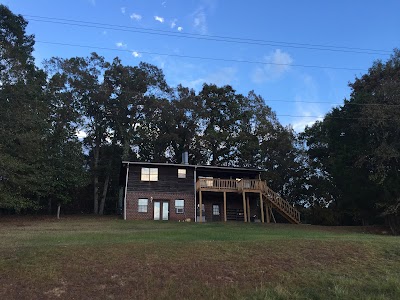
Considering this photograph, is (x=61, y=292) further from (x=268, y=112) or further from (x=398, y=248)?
(x=268, y=112)

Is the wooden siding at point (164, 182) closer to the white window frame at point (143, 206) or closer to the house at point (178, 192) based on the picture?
the house at point (178, 192)

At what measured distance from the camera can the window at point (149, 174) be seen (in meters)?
32.1

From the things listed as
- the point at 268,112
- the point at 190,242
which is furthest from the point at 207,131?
the point at 190,242

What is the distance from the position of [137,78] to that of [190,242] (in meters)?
36.8

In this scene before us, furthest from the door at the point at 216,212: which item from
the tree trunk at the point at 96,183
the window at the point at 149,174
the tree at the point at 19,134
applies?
the tree trunk at the point at 96,183

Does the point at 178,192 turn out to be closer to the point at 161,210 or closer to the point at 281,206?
the point at 161,210

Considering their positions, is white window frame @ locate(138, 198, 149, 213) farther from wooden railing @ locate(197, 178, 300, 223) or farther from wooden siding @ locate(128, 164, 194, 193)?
wooden railing @ locate(197, 178, 300, 223)

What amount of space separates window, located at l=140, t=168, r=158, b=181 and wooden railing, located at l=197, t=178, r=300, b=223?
12.3 ft

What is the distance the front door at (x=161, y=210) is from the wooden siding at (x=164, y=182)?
1069 millimetres

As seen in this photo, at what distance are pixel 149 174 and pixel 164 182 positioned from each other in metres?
1.45

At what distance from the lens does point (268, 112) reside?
49.9 m

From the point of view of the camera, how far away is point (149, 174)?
32.2 metres

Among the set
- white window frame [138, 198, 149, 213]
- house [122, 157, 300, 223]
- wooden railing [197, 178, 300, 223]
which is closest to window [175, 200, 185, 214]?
house [122, 157, 300, 223]

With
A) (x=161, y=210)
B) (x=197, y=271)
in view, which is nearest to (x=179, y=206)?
(x=161, y=210)
